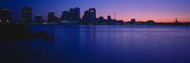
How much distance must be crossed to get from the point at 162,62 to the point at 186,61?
2118 millimetres

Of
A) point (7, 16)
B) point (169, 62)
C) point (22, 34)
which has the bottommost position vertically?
point (169, 62)

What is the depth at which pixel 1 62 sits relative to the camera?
9.88 metres

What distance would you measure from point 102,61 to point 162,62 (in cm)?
474

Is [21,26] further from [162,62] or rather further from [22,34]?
[162,62]

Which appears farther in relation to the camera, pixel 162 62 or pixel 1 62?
pixel 162 62

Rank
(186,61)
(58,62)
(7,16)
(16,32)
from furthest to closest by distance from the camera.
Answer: (7,16)
(16,32)
(186,61)
(58,62)

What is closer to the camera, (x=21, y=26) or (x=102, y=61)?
(x=102, y=61)

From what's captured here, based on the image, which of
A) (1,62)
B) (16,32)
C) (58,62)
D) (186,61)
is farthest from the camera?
(16,32)

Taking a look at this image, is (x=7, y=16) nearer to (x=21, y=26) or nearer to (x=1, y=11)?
(x=1, y=11)

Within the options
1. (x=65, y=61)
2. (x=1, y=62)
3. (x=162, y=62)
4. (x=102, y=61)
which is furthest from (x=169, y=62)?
(x=1, y=62)

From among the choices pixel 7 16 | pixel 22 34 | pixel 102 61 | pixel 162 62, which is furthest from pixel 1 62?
pixel 7 16

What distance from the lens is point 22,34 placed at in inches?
1094

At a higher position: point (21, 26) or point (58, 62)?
point (21, 26)

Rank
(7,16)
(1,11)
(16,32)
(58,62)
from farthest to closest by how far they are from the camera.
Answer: (7,16)
(1,11)
(16,32)
(58,62)
